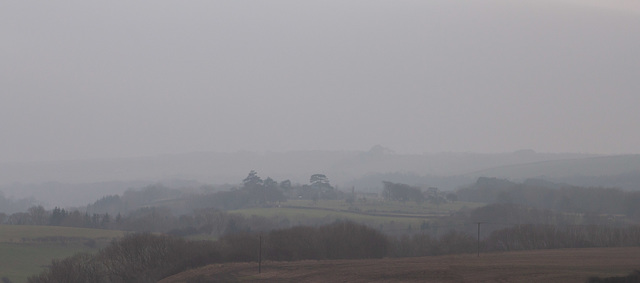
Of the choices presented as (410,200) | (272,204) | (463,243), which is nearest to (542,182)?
(410,200)

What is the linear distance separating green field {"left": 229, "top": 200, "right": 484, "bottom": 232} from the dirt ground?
40176mm

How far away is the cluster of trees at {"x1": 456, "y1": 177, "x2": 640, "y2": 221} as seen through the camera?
110 metres

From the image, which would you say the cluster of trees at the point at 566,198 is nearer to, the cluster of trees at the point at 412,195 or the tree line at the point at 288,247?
the cluster of trees at the point at 412,195

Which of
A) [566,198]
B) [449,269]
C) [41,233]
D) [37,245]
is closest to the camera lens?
[449,269]

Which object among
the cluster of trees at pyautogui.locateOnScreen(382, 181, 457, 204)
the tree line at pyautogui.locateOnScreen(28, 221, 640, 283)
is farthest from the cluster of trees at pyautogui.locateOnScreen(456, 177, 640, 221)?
the tree line at pyautogui.locateOnScreen(28, 221, 640, 283)

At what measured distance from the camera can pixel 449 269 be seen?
1651 inches

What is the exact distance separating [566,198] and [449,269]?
86457mm

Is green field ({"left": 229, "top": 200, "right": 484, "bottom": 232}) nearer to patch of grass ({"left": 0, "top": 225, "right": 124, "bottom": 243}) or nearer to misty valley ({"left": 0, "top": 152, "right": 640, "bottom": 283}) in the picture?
misty valley ({"left": 0, "top": 152, "right": 640, "bottom": 283})

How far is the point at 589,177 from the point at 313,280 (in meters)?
162

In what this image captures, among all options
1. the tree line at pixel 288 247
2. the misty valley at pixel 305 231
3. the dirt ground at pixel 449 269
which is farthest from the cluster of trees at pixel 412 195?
the dirt ground at pixel 449 269

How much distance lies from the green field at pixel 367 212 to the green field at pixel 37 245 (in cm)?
3048

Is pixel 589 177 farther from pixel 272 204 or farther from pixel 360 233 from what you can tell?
pixel 360 233

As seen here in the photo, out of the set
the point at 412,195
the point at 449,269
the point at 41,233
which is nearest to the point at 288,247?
the point at 449,269

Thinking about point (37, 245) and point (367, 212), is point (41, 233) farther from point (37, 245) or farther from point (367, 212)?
point (367, 212)
